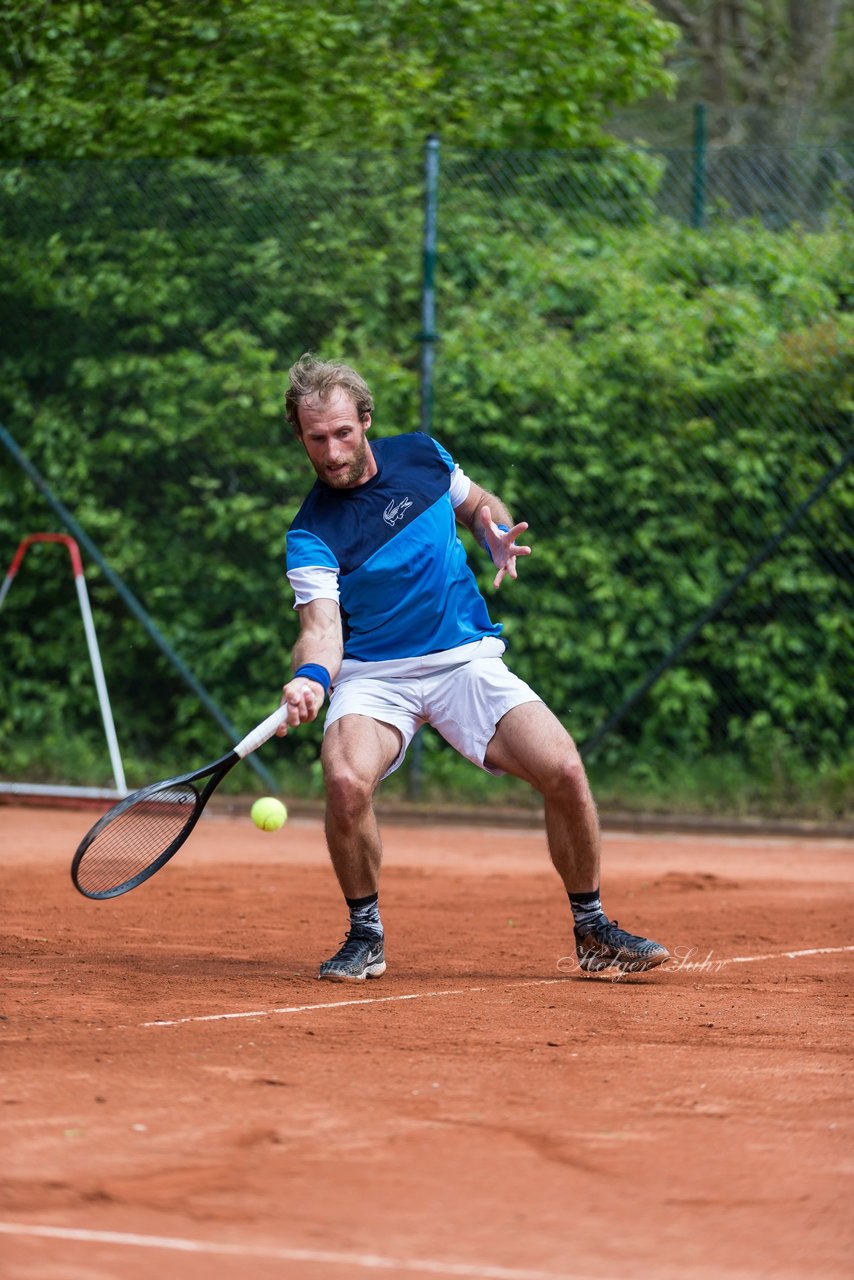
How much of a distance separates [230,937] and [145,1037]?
1.92 meters

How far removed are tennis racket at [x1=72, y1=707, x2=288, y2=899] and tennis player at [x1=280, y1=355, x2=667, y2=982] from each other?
39 cm

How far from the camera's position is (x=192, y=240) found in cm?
1067

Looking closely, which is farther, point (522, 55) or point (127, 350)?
point (522, 55)

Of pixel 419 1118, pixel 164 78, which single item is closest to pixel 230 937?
pixel 419 1118

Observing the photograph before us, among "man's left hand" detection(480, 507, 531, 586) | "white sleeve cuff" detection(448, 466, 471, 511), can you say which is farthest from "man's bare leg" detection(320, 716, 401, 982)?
"white sleeve cuff" detection(448, 466, 471, 511)

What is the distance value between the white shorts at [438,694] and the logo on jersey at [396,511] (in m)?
0.43

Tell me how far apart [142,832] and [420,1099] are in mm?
2065

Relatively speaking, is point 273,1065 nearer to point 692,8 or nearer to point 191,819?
point 191,819

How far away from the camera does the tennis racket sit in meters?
5.27

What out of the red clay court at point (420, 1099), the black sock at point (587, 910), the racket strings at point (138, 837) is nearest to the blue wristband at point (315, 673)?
the racket strings at point (138, 837)

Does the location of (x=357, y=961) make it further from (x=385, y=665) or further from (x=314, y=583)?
(x=314, y=583)

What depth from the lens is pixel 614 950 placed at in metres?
5.32

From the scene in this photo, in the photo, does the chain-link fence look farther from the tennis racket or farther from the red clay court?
the tennis racket

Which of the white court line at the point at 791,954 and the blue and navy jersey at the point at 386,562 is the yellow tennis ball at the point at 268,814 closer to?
the blue and navy jersey at the point at 386,562
